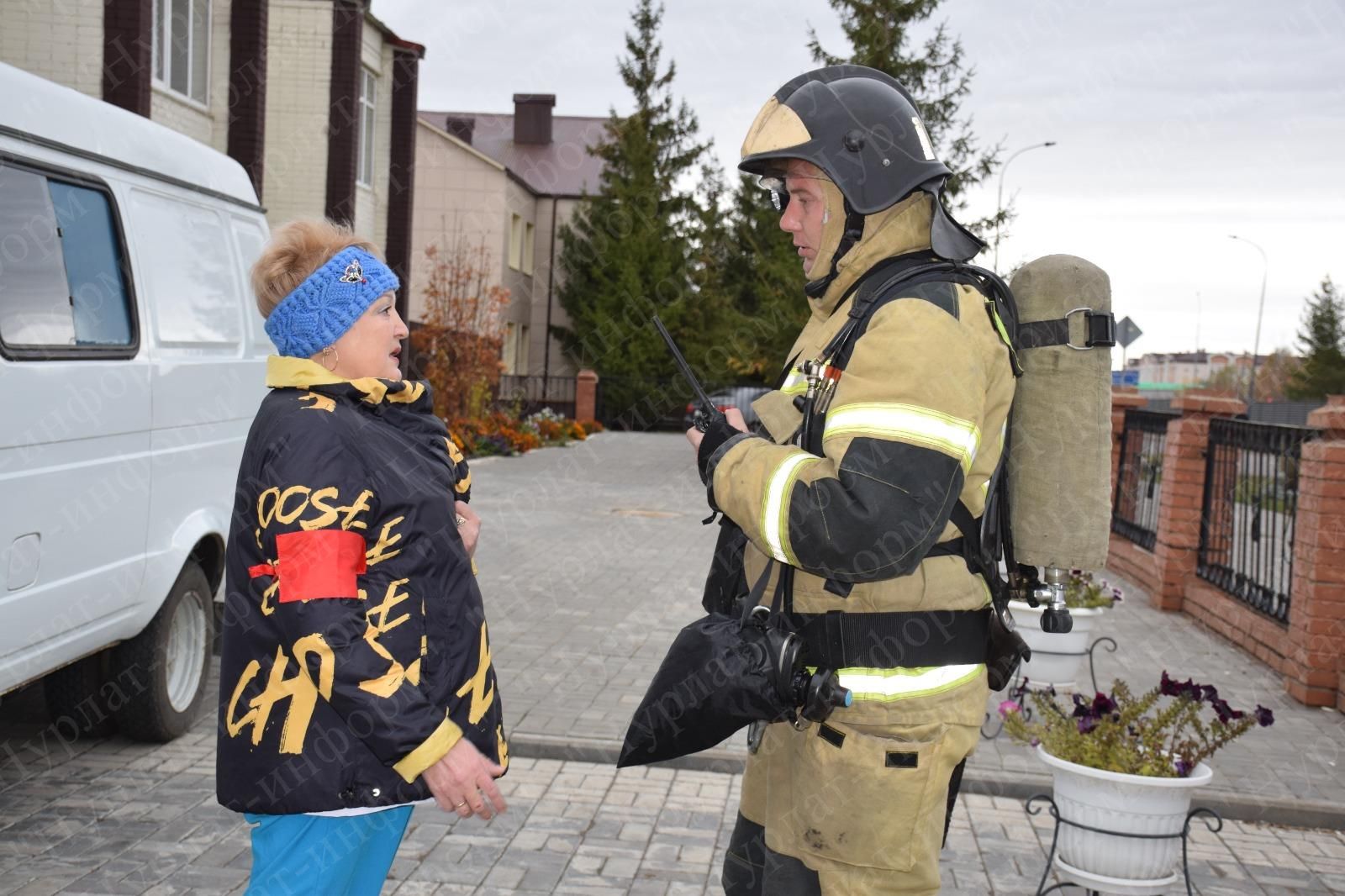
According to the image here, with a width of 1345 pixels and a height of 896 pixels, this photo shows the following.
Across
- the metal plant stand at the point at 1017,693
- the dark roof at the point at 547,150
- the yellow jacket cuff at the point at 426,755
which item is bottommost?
the metal plant stand at the point at 1017,693

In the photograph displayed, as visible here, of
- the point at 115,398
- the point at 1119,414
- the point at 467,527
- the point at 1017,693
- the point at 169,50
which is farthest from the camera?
the point at 169,50

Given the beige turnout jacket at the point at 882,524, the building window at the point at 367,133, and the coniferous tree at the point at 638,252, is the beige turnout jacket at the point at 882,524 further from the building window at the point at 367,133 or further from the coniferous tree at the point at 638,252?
the coniferous tree at the point at 638,252

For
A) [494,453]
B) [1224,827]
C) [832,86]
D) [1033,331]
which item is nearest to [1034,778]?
[1224,827]

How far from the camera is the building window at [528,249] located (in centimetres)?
4350

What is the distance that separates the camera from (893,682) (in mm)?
2641

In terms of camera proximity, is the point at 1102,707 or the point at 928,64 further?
the point at 928,64

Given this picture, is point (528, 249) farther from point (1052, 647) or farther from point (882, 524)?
point (882, 524)

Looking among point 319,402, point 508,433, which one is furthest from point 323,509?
point 508,433

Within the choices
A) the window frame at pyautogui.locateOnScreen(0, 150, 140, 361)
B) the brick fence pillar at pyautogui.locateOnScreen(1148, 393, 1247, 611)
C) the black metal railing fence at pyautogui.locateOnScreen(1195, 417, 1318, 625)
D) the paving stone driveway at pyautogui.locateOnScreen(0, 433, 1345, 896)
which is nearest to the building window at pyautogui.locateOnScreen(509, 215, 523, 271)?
the brick fence pillar at pyautogui.locateOnScreen(1148, 393, 1247, 611)

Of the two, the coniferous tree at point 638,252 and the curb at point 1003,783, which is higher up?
the coniferous tree at point 638,252

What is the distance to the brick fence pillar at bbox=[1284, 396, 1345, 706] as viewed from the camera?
7.62 meters

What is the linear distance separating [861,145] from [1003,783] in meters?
4.10

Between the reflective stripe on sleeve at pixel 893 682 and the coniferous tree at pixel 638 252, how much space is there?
3705 cm

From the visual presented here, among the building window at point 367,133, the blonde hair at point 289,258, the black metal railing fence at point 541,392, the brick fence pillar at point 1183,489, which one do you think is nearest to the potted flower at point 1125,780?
the blonde hair at point 289,258
